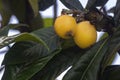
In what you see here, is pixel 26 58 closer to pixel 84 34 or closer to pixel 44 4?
pixel 84 34

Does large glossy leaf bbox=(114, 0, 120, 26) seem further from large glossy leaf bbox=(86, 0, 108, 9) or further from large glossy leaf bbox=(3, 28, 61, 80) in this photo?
large glossy leaf bbox=(3, 28, 61, 80)

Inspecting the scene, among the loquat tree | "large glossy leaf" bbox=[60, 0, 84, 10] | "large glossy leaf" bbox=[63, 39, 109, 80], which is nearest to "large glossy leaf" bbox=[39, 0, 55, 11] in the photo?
Result: "large glossy leaf" bbox=[60, 0, 84, 10]

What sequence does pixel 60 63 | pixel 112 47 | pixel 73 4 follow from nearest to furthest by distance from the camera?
pixel 112 47 → pixel 60 63 → pixel 73 4

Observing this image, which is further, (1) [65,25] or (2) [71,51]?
(2) [71,51]

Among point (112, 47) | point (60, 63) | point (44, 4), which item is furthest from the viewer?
point (44, 4)

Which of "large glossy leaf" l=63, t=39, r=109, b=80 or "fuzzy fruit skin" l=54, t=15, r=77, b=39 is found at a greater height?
"fuzzy fruit skin" l=54, t=15, r=77, b=39

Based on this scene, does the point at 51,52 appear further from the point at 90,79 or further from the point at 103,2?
the point at 103,2

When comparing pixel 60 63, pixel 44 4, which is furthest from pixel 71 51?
pixel 44 4

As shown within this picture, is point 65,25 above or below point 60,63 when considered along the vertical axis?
above
